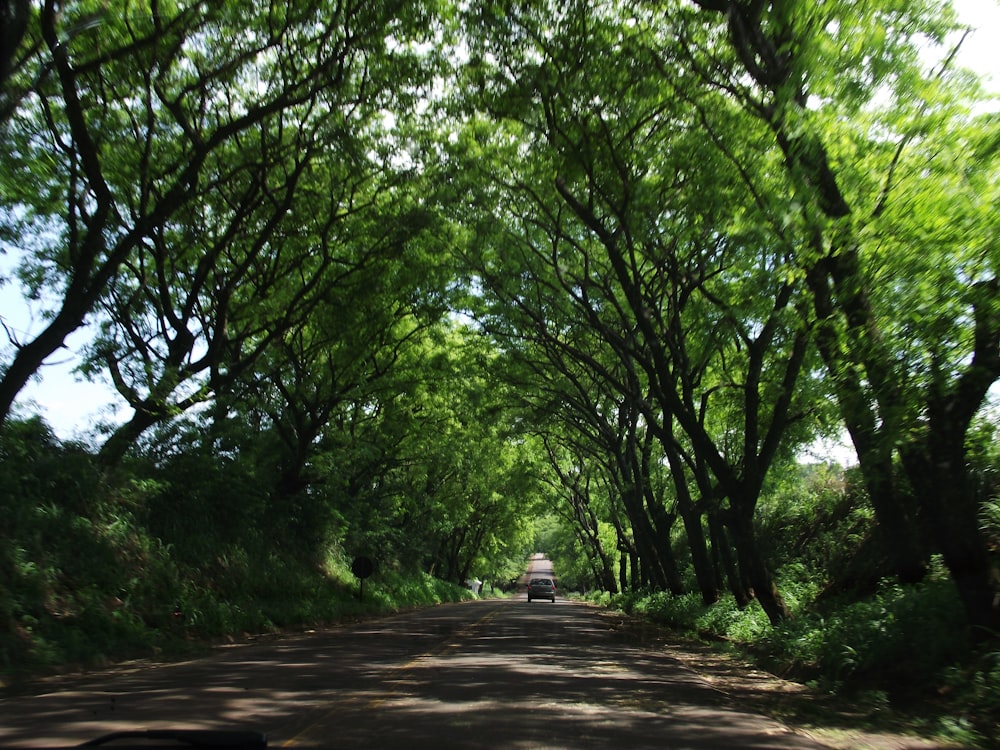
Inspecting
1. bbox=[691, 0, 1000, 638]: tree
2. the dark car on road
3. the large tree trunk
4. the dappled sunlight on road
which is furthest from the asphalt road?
the dark car on road

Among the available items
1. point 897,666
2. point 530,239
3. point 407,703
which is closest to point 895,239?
point 897,666

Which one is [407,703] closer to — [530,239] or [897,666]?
[897,666]

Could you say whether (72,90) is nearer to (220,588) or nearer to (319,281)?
(319,281)

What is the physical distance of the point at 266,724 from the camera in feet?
22.5

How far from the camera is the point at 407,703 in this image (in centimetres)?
837

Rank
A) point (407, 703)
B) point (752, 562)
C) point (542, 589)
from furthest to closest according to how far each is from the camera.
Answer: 1. point (542, 589)
2. point (752, 562)
3. point (407, 703)

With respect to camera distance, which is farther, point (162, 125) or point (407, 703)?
point (162, 125)

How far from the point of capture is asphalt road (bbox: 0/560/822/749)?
261 inches

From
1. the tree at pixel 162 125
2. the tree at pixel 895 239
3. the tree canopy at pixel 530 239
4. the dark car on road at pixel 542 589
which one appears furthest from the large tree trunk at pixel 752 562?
the dark car on road at pixel 542 589

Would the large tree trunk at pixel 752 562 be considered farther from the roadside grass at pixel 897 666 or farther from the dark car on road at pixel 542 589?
the dark car on road at pixel 542 589

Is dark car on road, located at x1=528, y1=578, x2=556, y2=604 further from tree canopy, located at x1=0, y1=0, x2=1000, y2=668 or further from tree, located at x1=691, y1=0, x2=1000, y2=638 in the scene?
tree, located at x1=691, y1=0, x2=1000, y2=638

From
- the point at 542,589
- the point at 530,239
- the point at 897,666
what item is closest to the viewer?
the point at 897,666

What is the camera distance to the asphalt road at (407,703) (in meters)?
6.64

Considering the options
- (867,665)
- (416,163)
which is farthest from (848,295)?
(416,163)
